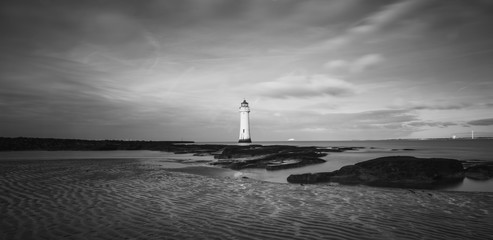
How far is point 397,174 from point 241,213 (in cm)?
935

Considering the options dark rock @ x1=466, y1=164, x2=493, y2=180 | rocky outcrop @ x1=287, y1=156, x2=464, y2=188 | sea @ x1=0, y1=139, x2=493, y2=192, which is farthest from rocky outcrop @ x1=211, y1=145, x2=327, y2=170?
dark rock @ x1=466, y1=164, x2=493, y2=180

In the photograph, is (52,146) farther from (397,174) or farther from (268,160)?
(397,174)

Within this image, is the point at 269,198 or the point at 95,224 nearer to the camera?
the point at 95,224

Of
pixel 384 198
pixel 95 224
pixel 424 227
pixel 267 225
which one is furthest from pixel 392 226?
pixel 95 224

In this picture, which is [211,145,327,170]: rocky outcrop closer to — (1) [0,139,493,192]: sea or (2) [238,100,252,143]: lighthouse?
(1) [0,139,493,192]: sea

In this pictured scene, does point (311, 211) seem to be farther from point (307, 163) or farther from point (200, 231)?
point (307, 163)

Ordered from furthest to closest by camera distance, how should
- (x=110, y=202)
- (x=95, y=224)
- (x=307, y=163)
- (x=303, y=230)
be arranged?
(x=307, y=163) → (x=110, y=202) → (x=95, y=224) → (x=303, y=230)

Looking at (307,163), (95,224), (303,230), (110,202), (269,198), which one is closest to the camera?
(303,230)

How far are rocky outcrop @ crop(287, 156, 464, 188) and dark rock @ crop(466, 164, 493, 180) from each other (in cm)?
72

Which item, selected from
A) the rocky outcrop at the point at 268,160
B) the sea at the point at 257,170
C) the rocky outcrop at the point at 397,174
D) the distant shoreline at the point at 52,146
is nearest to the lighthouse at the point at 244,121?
the distant shoreline at the point at 52,146

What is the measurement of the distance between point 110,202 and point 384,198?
30.1 ft

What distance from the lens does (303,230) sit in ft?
20.3

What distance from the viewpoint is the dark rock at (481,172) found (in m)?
14.7

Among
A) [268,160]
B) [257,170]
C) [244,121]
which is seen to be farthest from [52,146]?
[257,170]
